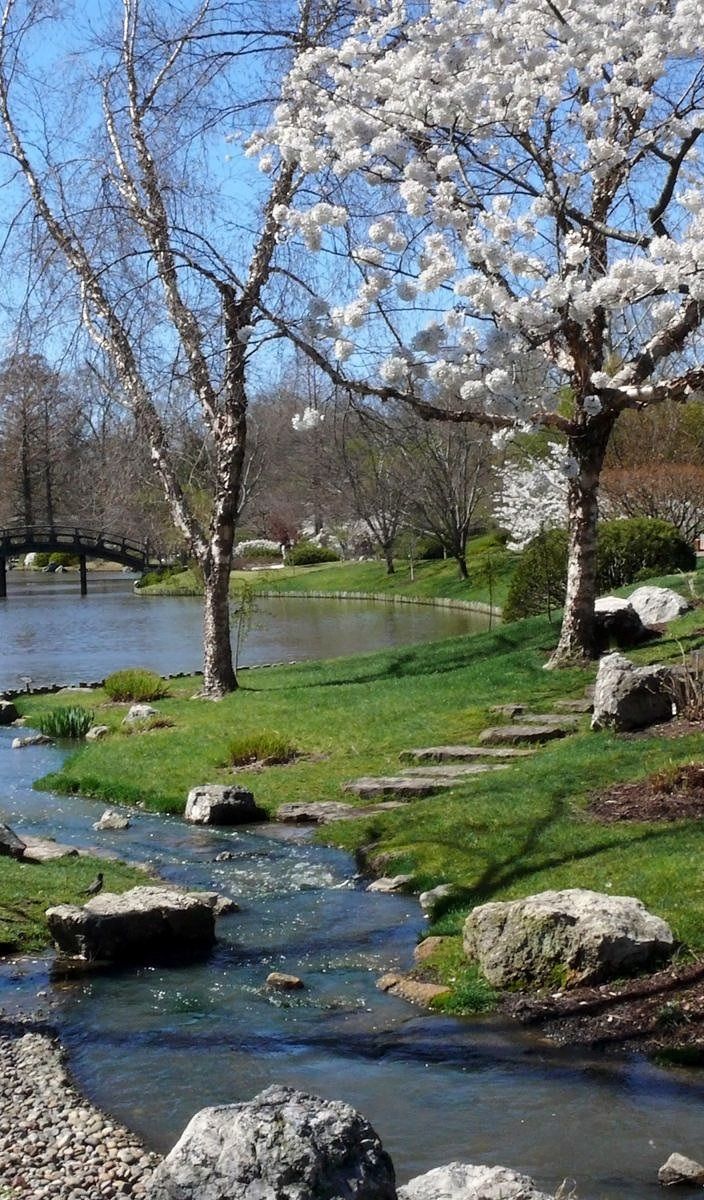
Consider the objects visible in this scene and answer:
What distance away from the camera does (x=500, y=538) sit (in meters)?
52.9

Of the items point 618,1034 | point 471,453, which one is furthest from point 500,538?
point 618,1034

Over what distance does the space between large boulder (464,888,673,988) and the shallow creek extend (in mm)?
495

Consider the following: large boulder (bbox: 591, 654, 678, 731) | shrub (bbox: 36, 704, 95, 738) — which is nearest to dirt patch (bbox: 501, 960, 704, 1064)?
large boulder (bbox: 591, 654, 678, 731)

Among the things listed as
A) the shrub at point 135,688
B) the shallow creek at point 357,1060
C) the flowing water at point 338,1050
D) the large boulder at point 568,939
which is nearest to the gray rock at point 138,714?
the shrub at point 135,688

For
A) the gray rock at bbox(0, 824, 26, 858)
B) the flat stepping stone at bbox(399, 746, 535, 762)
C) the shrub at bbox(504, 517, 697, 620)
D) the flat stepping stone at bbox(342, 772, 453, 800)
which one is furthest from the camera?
the shrub at bbox(504, 517, 697, 620)

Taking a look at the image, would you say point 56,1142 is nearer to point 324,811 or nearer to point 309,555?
point 324,811

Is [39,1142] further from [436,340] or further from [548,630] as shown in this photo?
[548,630]

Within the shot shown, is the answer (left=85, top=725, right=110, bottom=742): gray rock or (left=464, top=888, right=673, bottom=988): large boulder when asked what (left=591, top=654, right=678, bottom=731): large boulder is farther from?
(left=85, top=725, right=110, bottom=742): gray rock

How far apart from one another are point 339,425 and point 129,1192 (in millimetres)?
10472

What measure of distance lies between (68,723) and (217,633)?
10.7 feet

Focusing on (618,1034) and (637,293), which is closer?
(618,1034)

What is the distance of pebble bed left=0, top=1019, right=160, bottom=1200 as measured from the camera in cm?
499

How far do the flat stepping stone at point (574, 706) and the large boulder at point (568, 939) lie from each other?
754cm

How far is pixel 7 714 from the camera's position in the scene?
20.7m
